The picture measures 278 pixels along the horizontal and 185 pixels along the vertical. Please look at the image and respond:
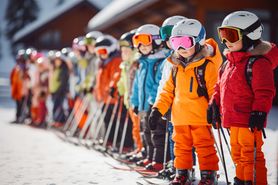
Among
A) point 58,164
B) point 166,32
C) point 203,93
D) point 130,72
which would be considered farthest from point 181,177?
point 130,72

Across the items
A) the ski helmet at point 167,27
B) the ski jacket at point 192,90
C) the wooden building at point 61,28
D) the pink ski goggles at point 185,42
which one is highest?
the wooden building at point 61,28

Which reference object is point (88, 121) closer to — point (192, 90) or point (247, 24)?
point (192, 90)

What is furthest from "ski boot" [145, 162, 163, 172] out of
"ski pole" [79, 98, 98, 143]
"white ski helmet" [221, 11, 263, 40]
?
"ski pole" [79, 98, 98, 143]

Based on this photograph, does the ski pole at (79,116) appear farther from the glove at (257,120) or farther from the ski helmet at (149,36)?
the glove at (257,120)

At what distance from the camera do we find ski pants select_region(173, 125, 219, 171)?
445 centimetres

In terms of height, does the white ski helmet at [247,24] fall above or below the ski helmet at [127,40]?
below

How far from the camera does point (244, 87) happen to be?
13.0ft

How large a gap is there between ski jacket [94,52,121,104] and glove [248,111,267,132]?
13.4 feet

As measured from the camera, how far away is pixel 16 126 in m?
11.6

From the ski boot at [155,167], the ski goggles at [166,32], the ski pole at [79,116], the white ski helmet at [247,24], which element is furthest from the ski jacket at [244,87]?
the ski pole at [79,116]

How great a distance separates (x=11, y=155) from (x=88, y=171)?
182 cm

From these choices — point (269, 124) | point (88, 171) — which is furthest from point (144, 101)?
point (269, 124)

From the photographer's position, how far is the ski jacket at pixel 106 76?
779 cm

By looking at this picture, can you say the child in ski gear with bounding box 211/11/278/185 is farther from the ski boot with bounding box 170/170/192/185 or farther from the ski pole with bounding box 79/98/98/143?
the ski pole with bounding box 79/98/98/143
